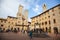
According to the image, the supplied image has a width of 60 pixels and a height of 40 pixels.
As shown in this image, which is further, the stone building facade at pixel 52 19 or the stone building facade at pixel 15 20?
the stone building facade at pixel 52 19

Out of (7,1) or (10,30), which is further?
(10,30)

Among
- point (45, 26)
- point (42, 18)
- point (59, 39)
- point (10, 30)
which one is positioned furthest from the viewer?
point (42, 18)

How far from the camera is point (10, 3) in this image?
3.95 meters

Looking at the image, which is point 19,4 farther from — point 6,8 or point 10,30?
point 10,30

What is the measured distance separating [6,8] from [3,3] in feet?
0.80

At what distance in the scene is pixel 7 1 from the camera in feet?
12.8

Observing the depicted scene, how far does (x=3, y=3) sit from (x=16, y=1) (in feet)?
1.83

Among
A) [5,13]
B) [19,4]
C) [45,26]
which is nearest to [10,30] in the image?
[5,13]

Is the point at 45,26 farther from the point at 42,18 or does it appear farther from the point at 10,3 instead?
the point at 10,3

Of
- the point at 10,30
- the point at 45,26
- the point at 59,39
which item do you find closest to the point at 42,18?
the point at 45,26

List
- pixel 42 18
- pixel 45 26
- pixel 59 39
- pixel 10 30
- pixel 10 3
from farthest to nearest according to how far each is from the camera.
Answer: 1. pixel 42 18
2. pixel 45 26
3. pixel 10 30
4. pixel 10 3
5. pixel 59 39

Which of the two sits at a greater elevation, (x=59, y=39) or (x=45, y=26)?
(x=45, y=26)

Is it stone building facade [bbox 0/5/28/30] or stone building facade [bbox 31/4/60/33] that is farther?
stone building facade [bbox 31/4/60/33]

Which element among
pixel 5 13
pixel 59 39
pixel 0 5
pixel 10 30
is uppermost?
pixel 0 5
